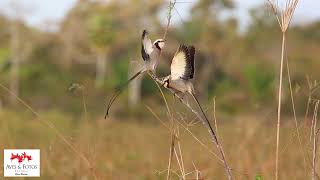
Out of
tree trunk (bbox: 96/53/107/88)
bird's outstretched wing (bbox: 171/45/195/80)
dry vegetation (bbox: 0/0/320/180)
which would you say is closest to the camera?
bird's outstretched wing (bbox: 171/45/195/80)

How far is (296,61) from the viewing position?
2589 centimetres

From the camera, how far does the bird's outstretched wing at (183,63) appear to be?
1211mm

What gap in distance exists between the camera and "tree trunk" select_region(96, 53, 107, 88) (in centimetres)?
2359

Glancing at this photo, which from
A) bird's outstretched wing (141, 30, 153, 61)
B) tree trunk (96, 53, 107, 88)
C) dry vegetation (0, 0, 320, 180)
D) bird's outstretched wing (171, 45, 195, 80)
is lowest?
dry vegetation (0, 0, 320, 180)

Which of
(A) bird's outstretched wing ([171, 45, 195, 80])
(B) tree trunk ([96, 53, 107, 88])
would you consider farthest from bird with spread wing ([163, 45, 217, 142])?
(B) tree trunk ([96, 53, 107, 88])

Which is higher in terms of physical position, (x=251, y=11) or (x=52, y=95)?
(x=251, y=11)

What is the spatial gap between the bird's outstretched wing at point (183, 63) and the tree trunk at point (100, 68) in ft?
72.0

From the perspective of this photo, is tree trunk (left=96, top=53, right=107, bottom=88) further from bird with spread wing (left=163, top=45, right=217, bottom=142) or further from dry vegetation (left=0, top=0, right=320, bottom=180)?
bird with spread wing (left=163, top=45, right=217, bottom=142)

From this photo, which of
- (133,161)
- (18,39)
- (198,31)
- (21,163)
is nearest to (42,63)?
(18,39)

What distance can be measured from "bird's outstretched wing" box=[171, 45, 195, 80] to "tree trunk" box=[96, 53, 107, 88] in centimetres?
2195

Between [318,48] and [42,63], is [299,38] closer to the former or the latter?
[318,48]

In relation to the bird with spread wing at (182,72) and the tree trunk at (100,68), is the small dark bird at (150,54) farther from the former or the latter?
the tree trunk at (100,68)

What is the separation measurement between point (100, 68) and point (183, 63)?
2405 cm

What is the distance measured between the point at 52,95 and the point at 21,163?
756 inches
